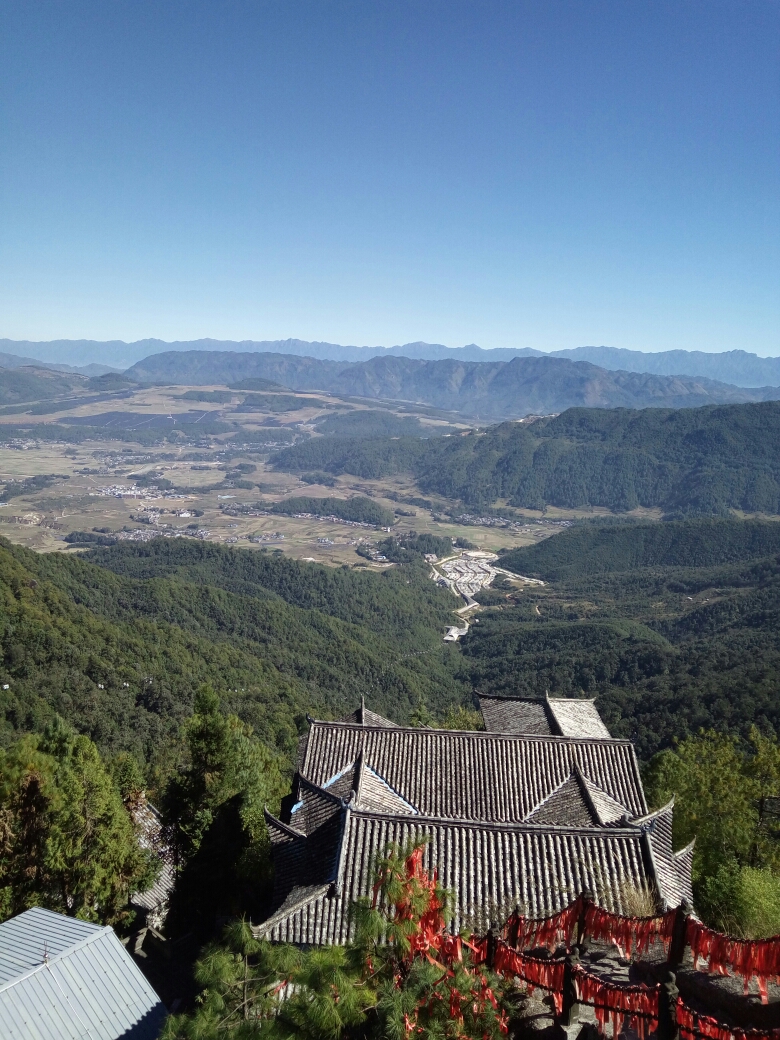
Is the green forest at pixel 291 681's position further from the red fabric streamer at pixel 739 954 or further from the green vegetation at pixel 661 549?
the red fabric streamer at pixel 739 954

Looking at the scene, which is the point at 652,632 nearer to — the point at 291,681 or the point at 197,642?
the point at 291,681

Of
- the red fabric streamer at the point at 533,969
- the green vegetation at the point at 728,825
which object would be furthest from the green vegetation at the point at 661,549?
the red fabric streamer at the point at 533,969

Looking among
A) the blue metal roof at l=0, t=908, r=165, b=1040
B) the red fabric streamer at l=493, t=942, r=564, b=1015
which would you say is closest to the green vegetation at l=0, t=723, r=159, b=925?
the blue metal roof at l=0, t=908, r=165, b=1040

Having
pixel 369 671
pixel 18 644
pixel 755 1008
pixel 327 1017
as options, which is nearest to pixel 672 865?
pixel 755 1008

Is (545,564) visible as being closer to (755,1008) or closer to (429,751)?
(429,751)

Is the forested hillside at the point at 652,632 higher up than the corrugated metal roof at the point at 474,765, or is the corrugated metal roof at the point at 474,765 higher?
the corrugated metal roof at the point at 474,765

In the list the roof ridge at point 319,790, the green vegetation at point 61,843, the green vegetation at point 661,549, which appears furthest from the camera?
the green vegetation at point 661,549

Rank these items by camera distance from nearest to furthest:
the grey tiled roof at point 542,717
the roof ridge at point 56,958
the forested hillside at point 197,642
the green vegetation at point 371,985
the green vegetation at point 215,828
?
the green vegetation at point 371,985, the roof ridge at point 56,958, the green vegetation at point 215,828, the grey tiled roof at point 542,717, the forested hillside at point 197,642
